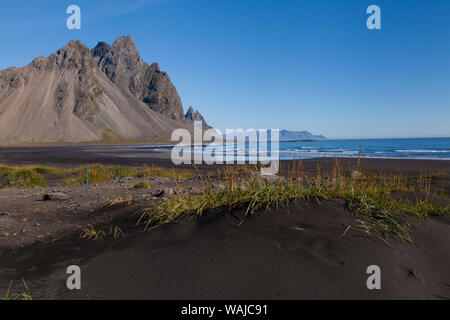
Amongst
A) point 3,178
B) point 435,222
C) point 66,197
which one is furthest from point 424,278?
point 3,178

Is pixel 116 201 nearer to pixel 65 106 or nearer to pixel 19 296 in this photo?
pixel 19 296

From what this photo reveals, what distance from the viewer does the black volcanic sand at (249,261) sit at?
127 inches

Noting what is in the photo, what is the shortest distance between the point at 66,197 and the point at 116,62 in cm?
20717

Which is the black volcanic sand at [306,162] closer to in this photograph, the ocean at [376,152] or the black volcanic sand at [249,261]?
the ocean at [376,152]

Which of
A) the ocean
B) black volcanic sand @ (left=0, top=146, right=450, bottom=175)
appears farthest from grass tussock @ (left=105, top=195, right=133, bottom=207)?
black volcanic sand @ (left=0, top=146, right=450, bottom=175)

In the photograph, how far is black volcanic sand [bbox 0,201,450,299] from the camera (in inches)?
127

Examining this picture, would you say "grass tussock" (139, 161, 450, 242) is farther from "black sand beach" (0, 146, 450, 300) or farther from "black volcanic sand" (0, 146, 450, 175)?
"black volcanic sand" (0, 146, 450, 175)

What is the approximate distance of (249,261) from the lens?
12.3ft

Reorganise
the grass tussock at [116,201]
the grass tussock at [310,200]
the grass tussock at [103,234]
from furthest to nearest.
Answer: the grass tussock at [116,201] → the grass tussock at [103,234] → the grass tussock at [310,200]

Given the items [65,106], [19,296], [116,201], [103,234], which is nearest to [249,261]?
[19,296]

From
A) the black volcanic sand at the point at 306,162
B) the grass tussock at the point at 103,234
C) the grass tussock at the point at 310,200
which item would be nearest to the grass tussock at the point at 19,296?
the grass tussock at the point at 103,234
